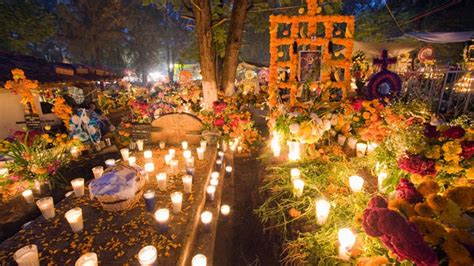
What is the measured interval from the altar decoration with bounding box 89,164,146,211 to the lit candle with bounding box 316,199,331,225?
303 cm

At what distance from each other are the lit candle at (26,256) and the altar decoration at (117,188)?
3.82 ft

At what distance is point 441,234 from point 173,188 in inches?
165

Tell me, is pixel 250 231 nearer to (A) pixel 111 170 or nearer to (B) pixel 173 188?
(B) pixel 173 188

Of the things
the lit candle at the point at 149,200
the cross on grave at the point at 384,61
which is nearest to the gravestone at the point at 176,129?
the lit candle at the point at 149,200

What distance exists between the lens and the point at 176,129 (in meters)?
7.74

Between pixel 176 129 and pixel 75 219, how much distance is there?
4398 millimetres

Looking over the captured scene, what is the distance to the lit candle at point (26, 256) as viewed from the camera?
2771 millimetres

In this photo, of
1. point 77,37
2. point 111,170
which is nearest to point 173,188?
point 111,170

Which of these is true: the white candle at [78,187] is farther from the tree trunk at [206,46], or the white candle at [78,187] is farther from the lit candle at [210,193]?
the tree trunk at [206,46]

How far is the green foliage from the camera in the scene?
13891 mm

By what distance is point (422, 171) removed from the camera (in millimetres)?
3090

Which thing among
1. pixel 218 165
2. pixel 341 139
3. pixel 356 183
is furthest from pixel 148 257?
pixel 341 139

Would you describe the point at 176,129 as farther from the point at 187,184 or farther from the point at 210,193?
the point at 187,184

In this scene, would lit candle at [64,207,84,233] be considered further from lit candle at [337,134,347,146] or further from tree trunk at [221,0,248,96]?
tree trunk at [221,0,248,96]
